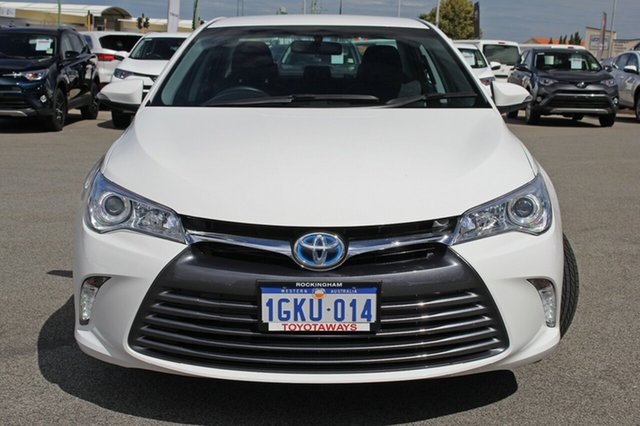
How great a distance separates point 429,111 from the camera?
408 cm

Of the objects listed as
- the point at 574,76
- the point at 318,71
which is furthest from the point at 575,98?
the point at 318,71

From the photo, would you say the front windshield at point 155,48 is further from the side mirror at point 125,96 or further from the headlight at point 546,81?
the side mirror at point 125,96

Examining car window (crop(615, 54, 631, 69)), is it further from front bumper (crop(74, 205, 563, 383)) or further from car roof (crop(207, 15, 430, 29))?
front bumper (crop(74, 205, 563, 383))

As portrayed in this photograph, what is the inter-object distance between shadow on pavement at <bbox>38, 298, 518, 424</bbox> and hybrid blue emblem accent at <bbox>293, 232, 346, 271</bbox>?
663 mm

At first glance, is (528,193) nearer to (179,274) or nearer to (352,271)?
(352,271)

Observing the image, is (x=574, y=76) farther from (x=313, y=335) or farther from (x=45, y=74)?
(x=313, y=335)

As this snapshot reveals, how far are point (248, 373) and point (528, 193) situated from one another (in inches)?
47.8

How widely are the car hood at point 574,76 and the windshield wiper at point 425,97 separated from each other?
45.1 ft

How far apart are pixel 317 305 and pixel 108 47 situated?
18487mm

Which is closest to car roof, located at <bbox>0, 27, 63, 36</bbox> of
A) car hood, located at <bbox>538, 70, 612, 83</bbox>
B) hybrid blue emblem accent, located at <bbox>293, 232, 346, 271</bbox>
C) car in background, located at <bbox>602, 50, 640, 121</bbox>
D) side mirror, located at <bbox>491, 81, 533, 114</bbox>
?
car hood, located at <bbox>538, 70, 612, 83</bbox>

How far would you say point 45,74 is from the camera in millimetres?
13695

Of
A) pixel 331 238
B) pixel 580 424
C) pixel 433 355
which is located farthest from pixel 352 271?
pixel 580 424

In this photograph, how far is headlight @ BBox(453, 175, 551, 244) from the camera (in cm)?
307

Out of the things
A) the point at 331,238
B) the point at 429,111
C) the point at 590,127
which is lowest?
the point at 590,127
